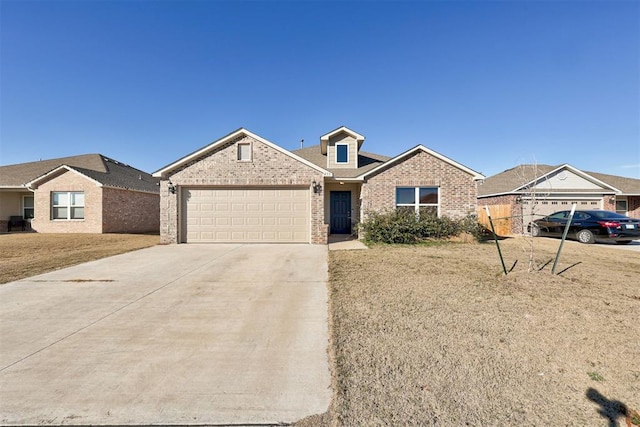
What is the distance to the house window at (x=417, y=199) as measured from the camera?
12250 millimetres

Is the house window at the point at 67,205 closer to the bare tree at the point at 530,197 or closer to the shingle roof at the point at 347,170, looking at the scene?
the shingle roof at the point at 347,170

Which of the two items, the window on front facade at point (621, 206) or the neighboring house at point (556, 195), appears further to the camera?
the window on front facade at point (621, 206)

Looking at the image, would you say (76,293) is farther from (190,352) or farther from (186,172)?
(186,172)

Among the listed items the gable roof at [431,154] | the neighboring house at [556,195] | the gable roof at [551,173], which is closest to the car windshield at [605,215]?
the neighboring house at [556,195]

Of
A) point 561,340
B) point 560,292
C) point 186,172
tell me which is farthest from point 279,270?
point 186,172

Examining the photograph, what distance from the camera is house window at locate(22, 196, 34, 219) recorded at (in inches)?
686

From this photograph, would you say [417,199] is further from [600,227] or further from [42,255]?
[42,255]

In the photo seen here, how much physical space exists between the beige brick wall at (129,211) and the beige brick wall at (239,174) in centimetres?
721

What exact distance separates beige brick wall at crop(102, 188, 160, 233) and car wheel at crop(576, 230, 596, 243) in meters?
24.5

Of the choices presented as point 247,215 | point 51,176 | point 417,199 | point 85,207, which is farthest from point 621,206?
point 51,176

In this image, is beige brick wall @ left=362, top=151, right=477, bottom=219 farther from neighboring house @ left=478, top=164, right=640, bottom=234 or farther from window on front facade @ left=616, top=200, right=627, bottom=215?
window on front facade @ left=616, top=200, right=627, bottom=215

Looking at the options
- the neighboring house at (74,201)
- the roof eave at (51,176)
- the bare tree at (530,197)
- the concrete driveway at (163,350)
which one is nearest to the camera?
the concrete driveway at (163,350)

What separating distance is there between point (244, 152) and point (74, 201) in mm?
12172

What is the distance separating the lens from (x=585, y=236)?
11883 millimetres
